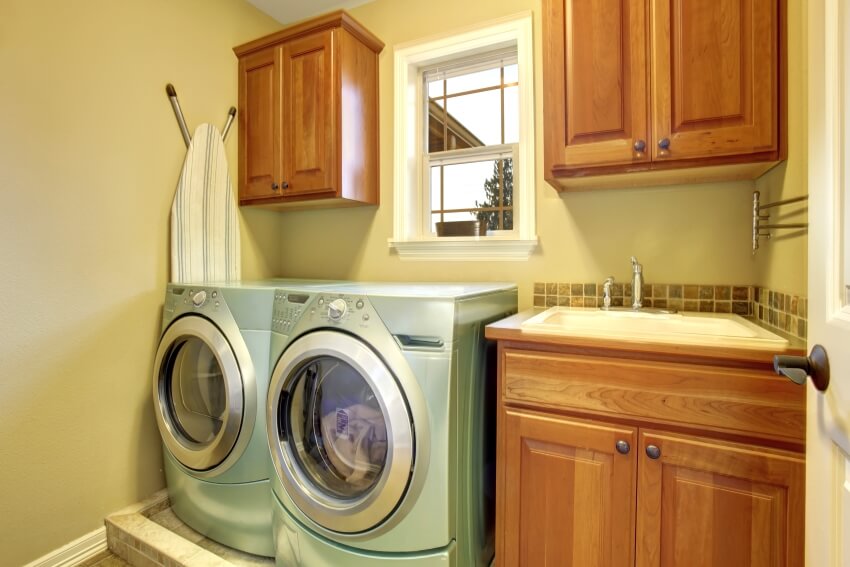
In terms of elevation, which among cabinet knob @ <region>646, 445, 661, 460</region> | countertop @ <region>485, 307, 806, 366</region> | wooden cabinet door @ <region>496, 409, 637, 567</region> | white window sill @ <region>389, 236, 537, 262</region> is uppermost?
white window sill @ <region>389, 236, 537, 262</region>

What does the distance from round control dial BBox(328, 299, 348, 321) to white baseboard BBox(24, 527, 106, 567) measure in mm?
1478

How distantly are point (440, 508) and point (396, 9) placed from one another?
241 cm

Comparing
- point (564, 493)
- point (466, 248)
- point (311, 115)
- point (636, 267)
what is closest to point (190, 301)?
point (311, 115)

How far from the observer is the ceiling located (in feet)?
7.91

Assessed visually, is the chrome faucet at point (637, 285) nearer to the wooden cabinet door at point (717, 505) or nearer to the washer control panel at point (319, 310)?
the wooden cabinet door at point (717, 505)

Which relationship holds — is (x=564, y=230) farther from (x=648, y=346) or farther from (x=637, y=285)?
(x=648, y=346)

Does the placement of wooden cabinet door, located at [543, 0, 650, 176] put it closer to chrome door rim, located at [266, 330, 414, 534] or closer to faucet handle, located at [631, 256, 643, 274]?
faucet handle, located at [631, 256, 643, 274]

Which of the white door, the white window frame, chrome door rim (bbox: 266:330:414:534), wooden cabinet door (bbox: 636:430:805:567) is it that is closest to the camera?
the white door

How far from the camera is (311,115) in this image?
212 cm

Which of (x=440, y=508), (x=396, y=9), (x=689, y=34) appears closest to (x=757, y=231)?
(x=689, y=34)

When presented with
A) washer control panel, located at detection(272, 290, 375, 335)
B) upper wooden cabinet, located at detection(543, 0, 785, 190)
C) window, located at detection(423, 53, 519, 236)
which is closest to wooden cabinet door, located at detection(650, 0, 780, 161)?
upper wooden cabinet, located at detection(543, 0, 785, 190)

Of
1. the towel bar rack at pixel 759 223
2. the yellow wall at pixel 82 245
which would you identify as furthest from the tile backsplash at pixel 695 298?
the yellow wall at pixel 82 245

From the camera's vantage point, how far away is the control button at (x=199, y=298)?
1734 mm

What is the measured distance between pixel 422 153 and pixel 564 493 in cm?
181
